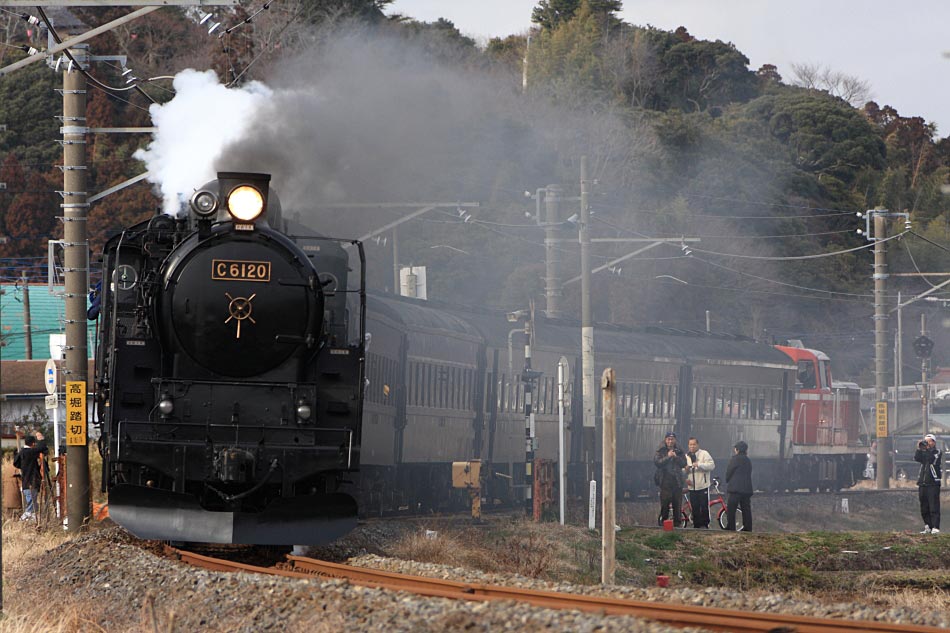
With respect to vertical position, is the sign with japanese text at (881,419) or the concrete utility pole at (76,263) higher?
the concrete utility pole at (76,263)

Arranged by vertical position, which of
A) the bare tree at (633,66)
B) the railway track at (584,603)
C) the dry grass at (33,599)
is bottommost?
the dry grass at (33,599)

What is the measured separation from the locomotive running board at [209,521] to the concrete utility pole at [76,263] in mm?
5203

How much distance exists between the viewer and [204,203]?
1247 cm

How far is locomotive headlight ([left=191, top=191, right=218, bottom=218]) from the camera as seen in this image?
1244 centimetres

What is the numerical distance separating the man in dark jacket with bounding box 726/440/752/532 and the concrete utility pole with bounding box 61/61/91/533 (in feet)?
29.6

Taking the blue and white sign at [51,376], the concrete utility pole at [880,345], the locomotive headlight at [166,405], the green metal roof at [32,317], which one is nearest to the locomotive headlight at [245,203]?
the locomotive headlight at [166,405]

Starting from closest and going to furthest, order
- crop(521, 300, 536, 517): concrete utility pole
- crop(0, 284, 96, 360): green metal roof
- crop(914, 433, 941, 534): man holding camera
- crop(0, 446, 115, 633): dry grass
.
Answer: crop(0, 446, 115, 633): dry grass < crop(914, 433, 941, 534): man holding camera < crop(521, 300, 536, 517): concrete utility pole < crop(0, 284, 96, 360): green metal roof

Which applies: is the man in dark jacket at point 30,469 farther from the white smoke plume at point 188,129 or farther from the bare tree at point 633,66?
the bare tree at point 633,66

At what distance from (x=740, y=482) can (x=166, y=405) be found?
10494 mm

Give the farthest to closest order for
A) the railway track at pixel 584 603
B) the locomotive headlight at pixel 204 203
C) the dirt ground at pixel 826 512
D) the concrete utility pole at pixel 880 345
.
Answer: the concrete utility pole at pixel 880 345 → the dirt ground at pixel 826 512 → the locomotive headlight at pixel 204 203 → the railway track at pixel 584 603

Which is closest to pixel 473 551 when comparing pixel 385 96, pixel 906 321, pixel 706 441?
pixel 385 96

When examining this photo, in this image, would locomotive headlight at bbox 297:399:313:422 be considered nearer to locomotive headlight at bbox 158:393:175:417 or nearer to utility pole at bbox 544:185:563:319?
locomotive headlight at bbox 158:393:175:417

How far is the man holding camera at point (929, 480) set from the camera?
21.3m

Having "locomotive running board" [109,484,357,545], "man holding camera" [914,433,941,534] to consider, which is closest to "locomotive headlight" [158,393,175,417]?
"locomotive running board" [109,484,357,545]
